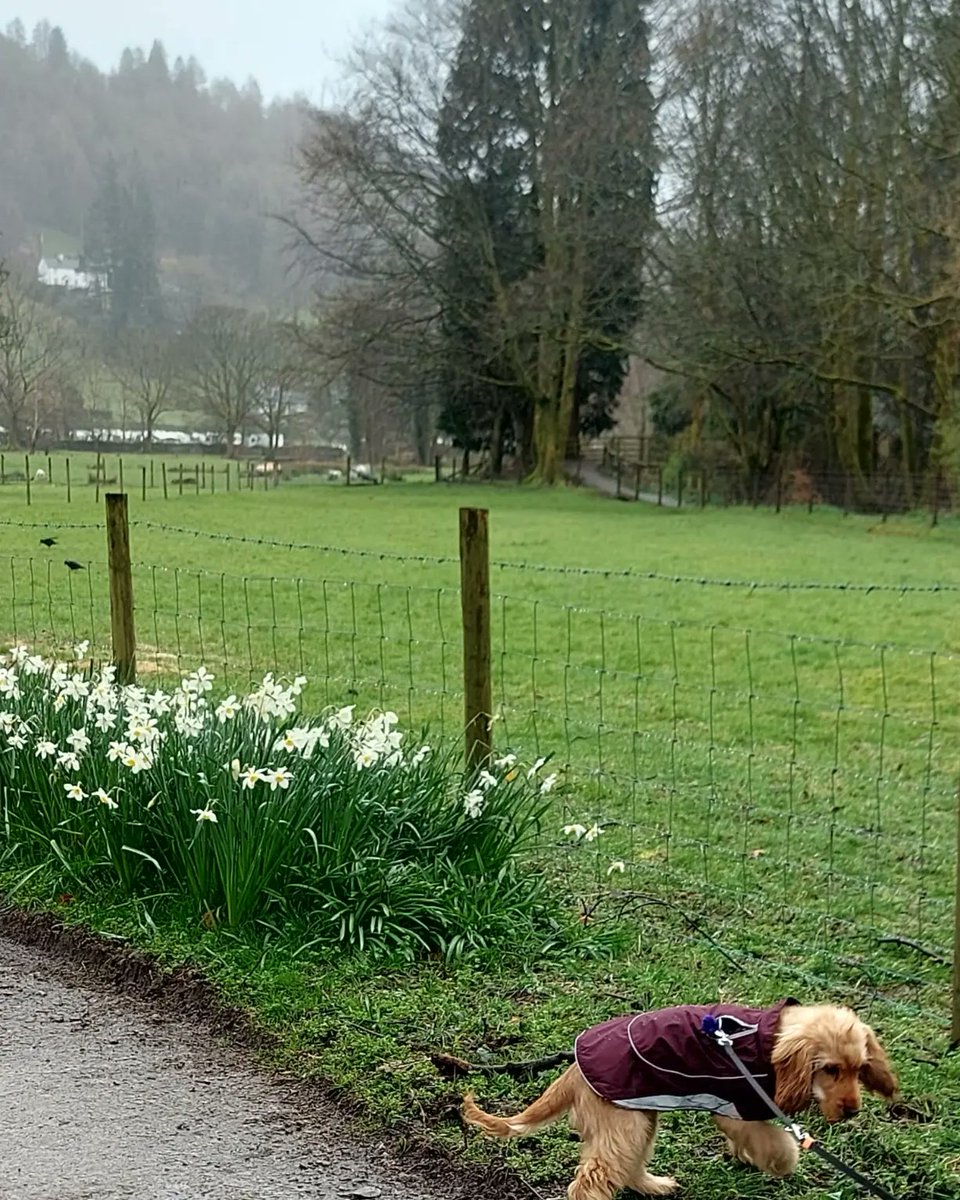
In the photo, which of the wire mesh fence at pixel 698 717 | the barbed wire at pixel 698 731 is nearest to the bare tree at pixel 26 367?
the wire mesh fence at pixel 698 717

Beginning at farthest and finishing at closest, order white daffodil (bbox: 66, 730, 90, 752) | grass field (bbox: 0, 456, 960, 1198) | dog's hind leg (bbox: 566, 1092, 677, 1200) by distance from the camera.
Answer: white daffodil (bbox: 66, 730, 90, 752) < grass field (bbox: 0, 456, 960, 1198) < dog's hind leg (bbox: 566, 1092, 677, 1200)

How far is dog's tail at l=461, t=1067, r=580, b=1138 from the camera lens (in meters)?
2.77

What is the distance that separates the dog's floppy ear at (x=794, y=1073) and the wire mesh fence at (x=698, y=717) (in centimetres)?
155

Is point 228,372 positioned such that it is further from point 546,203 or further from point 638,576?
point 638,576

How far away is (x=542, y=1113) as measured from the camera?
2773 millimetres

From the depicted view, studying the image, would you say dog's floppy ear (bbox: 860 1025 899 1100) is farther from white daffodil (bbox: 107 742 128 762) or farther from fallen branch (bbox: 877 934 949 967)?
white daffodil (bbox: 107 742 128 762)

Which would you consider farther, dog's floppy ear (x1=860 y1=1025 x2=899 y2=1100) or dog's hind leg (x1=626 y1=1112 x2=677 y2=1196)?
dog's hind leg (x1=626 y1=1112 x2=677 y2=1196)

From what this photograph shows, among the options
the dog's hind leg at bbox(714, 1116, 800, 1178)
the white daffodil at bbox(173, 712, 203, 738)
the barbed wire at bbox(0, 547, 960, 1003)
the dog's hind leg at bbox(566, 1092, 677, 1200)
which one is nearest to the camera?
the dog's hind leg at bbox(566, 1092, 677, 1200)

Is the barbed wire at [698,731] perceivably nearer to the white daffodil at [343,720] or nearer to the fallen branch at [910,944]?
the fallen branch at [910,944]

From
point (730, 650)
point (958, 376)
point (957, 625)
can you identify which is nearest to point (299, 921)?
point (730, 650)

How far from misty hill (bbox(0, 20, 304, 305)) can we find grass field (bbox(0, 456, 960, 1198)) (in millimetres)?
50449

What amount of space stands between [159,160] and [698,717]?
92748mm

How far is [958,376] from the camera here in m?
26.7

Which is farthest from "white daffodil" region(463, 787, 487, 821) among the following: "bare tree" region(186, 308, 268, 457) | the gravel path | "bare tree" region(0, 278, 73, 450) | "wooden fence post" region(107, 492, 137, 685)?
"bare tree" region(186, 308, 268, 457)
